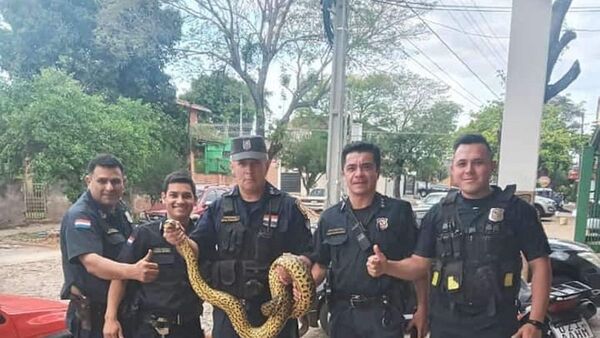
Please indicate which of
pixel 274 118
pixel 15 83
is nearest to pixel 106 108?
pixel 15 83

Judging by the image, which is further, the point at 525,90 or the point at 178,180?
the point at 525,90

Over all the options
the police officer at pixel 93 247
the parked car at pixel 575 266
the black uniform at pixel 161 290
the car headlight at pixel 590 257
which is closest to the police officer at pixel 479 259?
the black uniform at pixel 161 290

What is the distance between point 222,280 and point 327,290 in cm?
54

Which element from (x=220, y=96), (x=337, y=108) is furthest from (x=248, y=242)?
(x=220, y=96)

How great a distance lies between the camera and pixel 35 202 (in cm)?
1616

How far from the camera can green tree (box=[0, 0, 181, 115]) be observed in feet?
55.7

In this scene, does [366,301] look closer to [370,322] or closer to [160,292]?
[370,322]

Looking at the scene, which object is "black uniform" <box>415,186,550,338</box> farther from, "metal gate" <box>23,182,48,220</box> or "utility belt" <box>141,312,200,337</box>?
"metal gate" <box>23,182,48,220</box>

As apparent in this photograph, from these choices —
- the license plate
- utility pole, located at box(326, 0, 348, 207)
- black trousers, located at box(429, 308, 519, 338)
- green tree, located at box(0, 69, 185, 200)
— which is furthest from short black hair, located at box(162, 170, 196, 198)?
green tree, located at box(0, 69, 185, 200)

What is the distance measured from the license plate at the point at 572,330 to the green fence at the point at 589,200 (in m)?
6.17

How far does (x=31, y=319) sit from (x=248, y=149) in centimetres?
158

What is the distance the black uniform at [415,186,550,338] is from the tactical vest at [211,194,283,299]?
2.68ft

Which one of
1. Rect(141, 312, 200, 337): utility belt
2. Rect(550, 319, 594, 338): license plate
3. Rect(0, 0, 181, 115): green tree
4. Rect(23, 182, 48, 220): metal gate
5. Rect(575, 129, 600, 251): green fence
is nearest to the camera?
Rect(141, 312, 200, 337): utility belt

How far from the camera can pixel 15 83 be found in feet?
44.1
